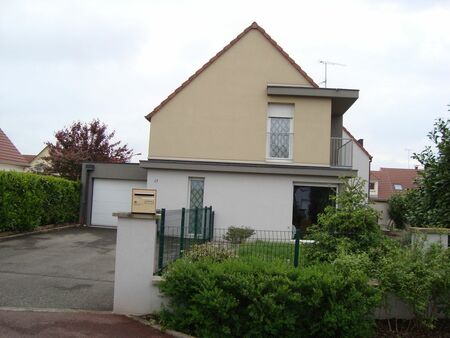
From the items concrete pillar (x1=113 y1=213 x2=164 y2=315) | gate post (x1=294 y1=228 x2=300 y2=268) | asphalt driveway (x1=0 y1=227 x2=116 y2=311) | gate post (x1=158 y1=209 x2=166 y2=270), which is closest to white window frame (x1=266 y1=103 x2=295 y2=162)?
asphalt driveway (x1=0 y1=227 x2=116 y2=311)

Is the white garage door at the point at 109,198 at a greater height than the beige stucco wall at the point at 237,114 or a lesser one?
lesser

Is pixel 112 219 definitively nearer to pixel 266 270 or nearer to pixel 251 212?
pixel 251 212

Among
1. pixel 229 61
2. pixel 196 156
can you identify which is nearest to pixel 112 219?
pixel 196 156

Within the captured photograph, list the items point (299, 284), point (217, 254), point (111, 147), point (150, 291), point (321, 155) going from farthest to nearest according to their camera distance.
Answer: point (111, 147)
point (321, 155)
point (217, 254)
point (150, 291)
point (299, 284)

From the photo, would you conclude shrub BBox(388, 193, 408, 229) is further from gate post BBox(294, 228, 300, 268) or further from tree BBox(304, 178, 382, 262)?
gate post BBox(294, 228, 300, 268)

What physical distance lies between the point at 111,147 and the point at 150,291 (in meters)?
21.8

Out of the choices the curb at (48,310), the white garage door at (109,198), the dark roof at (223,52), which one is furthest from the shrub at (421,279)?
the white garage door at (109,198)

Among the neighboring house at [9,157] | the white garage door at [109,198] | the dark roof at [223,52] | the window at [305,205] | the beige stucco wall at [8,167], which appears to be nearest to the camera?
the window at [305,205]

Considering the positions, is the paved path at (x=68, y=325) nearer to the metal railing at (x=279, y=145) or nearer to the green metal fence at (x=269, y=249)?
the green metal fence at (x=269, y=249)

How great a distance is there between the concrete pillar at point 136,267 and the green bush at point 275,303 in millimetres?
737

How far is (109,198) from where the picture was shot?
66.6 feet

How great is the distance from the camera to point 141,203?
22.6ft

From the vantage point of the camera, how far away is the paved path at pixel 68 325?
5.77 meters

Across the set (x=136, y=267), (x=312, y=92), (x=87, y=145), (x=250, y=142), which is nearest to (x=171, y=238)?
(x=136, y=267)
